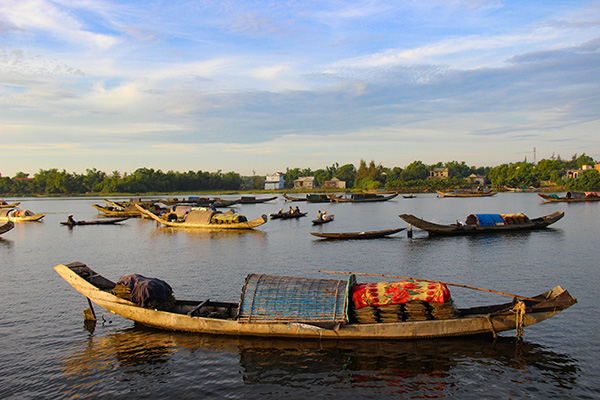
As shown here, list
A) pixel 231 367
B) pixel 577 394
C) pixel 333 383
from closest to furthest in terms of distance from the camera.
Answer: pixel 577 394
pixel 333 383
pixel 231 367

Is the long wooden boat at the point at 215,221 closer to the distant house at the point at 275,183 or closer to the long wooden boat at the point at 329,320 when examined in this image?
the long wooden boat at the point at 329,320

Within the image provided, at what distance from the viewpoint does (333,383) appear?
36.2 ft

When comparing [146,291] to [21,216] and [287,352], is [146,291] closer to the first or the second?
[287,352]

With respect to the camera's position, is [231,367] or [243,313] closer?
[231,367]

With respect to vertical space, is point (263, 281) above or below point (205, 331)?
above

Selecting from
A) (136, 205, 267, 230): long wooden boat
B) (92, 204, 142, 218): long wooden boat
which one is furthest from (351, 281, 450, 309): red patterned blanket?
(92, 204, 142, 218): long wooden boat

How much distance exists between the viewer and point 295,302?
43.3ft

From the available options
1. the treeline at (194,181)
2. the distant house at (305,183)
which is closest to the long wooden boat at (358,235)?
the treeline at (194,181)

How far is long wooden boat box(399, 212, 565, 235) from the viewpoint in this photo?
1487 inches

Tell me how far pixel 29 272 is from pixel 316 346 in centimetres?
2099

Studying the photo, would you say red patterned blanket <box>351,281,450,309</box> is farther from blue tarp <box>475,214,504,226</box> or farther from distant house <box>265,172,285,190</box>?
distant house <box>265,172,285,190</box>

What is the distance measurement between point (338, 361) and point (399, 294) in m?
2.69

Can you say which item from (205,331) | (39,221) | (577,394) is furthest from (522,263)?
(39,221)

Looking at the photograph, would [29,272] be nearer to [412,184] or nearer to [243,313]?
[243,313]
